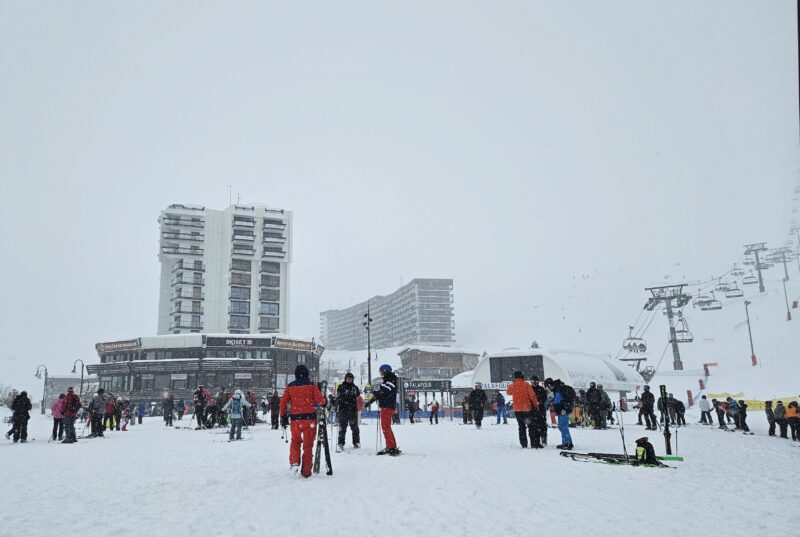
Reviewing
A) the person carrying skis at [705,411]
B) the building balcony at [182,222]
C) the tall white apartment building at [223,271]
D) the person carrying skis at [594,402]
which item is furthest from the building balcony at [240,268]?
the person carrying skis at [594,402]

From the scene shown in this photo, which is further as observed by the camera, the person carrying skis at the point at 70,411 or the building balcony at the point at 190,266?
the building balcony at the point at 190,266

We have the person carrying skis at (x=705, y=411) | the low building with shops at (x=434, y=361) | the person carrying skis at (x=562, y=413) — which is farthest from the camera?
the low building with shops at (x=434, y=361)

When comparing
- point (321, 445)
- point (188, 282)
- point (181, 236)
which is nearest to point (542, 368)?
point (321, 445)

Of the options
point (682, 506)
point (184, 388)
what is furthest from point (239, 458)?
point (184, 388)

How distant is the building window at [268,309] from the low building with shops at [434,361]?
29341 millimetres

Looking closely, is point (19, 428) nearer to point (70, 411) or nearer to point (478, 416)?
point (70, 411)

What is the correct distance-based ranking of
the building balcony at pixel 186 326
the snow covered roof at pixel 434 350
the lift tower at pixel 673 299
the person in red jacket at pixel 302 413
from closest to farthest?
the person in red jacket at pixel 302 413 → the lift tower at pixel 673 299 → the building balcony at pixel 186 326 → the snow covered roof at pixel 434 350

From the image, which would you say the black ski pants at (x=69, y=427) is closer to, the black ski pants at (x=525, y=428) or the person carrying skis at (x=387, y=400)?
the person carrying skis at (x=387, y=400)

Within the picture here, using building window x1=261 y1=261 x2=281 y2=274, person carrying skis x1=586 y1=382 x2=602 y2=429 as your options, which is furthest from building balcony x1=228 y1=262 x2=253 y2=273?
person carrying skis x1=586 y1=382 x2=602 y2=429

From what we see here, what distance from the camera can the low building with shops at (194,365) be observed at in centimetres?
6600

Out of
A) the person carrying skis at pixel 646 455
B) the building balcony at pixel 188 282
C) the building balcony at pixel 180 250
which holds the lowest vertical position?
the person carrying skis at pixel 646 455

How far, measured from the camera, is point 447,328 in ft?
575

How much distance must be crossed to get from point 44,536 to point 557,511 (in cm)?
511

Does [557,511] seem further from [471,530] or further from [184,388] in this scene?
[184,388]
